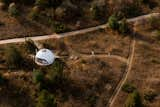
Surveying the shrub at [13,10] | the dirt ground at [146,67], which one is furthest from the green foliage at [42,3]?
the dirt ground at [146,67]

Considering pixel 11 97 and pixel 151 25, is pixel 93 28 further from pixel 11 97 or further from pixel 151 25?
pixel 11 97

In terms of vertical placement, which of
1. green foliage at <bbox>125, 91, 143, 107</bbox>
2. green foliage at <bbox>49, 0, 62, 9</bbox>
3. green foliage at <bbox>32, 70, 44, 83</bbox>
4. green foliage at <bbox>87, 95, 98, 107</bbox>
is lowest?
green foliage at <bbox>87, 95, 98, 107</bbox>

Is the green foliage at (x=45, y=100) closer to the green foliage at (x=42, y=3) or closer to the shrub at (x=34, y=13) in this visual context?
the shrub at (x=34, y=13)

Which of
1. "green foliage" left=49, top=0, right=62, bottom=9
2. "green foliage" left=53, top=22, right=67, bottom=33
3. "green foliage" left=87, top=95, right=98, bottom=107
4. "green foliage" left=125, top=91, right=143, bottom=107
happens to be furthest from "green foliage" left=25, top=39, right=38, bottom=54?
Result: "green foliage" left=125, top=91, right=143, bottom=107

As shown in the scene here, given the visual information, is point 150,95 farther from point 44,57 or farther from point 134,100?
point 44,57

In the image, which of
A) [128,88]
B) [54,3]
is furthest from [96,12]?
[128,88]

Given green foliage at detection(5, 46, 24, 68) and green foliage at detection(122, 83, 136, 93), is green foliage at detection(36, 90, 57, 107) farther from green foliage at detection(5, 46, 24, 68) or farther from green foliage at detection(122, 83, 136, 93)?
green foliage at detection(122, 83, 136, 93)

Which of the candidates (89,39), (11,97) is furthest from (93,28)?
(11,97)
